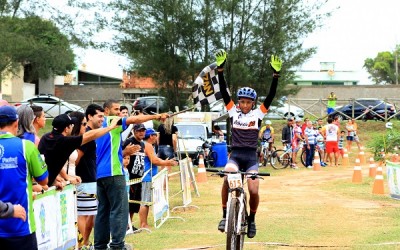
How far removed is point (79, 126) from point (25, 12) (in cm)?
3122

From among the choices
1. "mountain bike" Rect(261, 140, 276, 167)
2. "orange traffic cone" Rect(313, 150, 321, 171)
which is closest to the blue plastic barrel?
"mountain bike" Rect(261, 140, 276, 167)

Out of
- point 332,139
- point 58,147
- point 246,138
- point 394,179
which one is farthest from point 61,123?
point 332,139

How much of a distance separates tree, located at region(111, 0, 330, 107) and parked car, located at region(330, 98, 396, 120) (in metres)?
12.6

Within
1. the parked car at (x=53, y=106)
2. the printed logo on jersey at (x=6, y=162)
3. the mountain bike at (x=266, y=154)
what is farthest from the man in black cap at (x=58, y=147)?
the parked car at (x=53, y=106)

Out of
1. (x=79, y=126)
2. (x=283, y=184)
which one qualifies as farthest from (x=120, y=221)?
(x=283, y=184)

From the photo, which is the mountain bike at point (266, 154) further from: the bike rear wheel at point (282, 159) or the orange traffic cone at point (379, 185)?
the orange traffic cone at point (379, 185)

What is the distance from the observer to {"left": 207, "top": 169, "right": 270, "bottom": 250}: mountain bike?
9766 mm

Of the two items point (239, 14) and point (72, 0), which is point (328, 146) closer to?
point (239, 14)

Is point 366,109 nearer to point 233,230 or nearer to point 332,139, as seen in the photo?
point 332,139

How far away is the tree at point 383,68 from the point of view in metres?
111

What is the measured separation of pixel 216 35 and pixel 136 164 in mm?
20234

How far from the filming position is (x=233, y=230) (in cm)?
978

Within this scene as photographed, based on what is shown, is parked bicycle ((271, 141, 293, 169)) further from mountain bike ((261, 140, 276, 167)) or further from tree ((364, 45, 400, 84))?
tree ((364, 45, 400, 84))

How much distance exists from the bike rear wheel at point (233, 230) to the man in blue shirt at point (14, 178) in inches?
128
